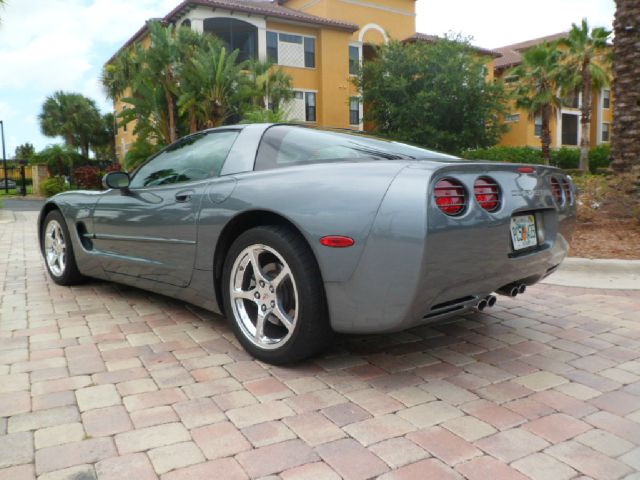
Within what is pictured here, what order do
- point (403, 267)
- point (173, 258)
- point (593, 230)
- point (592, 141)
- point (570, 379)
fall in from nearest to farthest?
point (403, 267) → point (570, 379) → point (173, 258) → point (593, 230) → point (592, 141)

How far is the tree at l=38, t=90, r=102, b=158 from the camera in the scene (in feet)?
145

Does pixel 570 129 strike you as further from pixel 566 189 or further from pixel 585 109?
pixel 566 189

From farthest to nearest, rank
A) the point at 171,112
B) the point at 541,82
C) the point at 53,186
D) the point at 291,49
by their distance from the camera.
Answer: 1. the point at 541,82
2. the point at 291,49
3. the point at 53,186
4. the point at 171,112

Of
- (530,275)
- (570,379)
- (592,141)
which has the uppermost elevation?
(592,141)

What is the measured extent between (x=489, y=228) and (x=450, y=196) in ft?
0.90

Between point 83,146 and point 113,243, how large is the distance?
45.5 metres

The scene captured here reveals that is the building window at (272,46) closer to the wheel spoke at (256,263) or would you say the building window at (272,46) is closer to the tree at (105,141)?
the tree at (105,141)

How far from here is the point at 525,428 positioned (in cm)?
227

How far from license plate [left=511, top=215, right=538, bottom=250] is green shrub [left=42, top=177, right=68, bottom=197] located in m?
28.9

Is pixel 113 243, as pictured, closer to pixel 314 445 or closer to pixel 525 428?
pixel 314 445

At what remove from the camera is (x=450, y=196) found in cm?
257

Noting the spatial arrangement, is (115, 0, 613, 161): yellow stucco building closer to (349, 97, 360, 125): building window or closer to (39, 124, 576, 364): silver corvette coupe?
(349, 97, 360, 125): building window

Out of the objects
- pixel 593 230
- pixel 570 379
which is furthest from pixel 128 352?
pixel 593 230

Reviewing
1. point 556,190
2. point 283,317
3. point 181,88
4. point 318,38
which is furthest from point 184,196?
point 318,38
